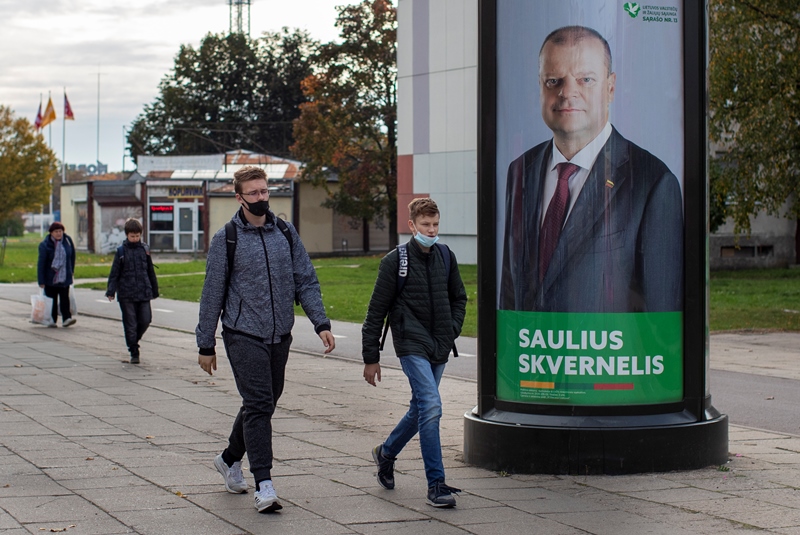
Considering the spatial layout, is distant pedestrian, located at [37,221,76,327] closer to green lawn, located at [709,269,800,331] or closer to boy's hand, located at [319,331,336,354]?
green lawn, located at [709,269,800,331]

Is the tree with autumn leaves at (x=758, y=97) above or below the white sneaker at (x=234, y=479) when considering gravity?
above

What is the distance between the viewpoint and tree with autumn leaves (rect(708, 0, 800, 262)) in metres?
18.2

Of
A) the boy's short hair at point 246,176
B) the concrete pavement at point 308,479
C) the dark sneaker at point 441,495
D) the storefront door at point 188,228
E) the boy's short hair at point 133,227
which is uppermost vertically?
the storefront door at point 188,228

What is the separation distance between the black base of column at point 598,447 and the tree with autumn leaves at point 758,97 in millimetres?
12554

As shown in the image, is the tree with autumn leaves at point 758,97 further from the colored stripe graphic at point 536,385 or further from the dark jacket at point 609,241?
the colored stripe graphic at point 536,385

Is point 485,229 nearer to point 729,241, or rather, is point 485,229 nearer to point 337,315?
point 337,315

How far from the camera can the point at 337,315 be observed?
1962 cm

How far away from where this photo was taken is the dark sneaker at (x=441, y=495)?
19.2 ft

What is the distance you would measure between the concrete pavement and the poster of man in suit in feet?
2.36

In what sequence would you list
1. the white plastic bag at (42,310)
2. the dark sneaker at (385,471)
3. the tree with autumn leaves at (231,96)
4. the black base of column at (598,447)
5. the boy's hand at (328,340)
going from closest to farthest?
the boy's hand at (328,340) → the dark sneaker at (385,471) → the black base of column at (598,447) → the white plastic bag at (42,310) → the tree with autumn leaves at (231,96)

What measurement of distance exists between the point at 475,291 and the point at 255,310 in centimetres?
1998

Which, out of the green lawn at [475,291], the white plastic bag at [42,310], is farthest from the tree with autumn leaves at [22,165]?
the white plastic bag at [42,310]

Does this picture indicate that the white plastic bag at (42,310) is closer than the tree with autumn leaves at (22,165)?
Yes

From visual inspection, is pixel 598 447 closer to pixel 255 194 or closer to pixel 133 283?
pixel 255 194
